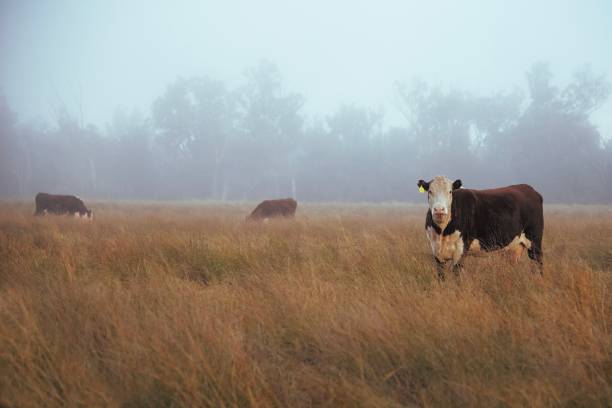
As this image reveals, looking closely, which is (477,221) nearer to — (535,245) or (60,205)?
(535,245)

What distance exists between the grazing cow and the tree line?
3380cm

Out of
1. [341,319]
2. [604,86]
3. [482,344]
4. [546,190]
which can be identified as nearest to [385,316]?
[341,319]

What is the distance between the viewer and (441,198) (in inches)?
212

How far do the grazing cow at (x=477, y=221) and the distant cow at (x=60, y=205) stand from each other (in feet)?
49.5

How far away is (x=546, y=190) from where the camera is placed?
121 ft

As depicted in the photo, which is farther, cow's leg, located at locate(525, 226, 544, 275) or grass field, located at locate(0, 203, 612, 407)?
cow's leg, located at locate(525, 226, 544, 275)

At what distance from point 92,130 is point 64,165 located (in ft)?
19.3

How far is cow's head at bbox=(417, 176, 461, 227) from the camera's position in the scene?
5223 millimetres

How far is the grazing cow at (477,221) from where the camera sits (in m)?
5.57

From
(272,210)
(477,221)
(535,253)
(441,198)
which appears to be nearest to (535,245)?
(535,253)

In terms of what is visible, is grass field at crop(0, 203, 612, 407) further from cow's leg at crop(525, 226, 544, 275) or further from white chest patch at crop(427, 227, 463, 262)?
cow's leg at crop(525, 226, 544, 275)

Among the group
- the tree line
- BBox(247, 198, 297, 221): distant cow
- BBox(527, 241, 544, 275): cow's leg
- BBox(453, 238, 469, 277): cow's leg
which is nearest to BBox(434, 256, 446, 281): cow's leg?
BBox(453, 238, 469, 277): cow's leg

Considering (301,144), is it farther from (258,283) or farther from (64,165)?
(258,283)

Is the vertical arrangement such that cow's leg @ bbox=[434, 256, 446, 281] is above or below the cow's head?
below
